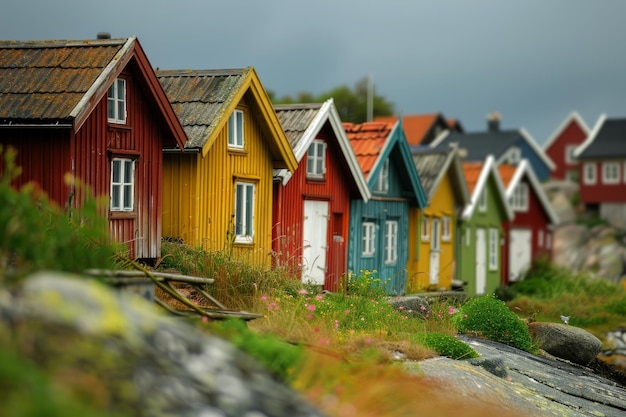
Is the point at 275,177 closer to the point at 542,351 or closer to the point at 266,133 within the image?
the point at 266,133

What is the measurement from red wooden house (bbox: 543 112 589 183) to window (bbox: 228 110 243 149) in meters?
69.6

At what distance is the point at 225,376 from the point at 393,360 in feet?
21.1

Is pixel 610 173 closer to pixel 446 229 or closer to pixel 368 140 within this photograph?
pixel 446 229

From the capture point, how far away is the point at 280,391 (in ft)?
23.1

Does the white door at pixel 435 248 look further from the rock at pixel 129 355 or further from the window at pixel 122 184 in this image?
the rock at pixel 129 355

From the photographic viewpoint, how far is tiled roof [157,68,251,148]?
2066 centimetres

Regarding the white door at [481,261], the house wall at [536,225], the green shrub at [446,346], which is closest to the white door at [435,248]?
the white door at [481,261]

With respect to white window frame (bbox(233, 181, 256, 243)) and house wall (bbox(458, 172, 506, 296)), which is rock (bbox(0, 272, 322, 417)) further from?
house wall (bbox(458, 172, 506, 296))

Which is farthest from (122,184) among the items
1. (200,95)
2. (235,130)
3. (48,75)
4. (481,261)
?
(481,261)

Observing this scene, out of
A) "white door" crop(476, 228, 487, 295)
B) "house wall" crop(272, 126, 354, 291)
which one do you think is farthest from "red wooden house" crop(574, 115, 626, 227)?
"house wall" crop(272, 126, 354, 291)

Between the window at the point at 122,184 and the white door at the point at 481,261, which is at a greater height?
the window at the point at 122,184

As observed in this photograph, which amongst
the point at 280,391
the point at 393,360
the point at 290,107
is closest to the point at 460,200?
the point at 290,107

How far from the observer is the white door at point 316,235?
83.8 feet

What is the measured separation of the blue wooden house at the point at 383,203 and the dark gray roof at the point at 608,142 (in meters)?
42.7
